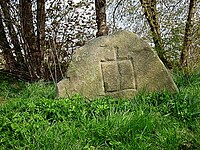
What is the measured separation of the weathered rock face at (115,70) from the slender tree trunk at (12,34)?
11.5 ft

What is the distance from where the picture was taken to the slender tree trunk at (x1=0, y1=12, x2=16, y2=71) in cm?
856

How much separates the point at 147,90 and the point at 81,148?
212cm

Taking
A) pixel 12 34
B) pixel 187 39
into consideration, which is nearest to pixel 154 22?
pixel 187 39

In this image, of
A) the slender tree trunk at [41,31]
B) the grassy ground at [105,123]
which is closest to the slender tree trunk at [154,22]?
the grassy ground at [105,123]

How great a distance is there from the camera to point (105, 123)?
367cm

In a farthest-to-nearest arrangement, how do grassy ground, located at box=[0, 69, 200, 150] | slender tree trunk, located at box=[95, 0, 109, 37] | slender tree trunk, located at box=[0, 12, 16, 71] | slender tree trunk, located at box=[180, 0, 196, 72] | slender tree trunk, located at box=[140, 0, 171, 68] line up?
slender tree trunk, located at box=[0, 12, 16, 71]
slender tree trunk, located at box=[95, 0, 109, 37]
slender tree trunk, located at box=[140, 0, 171, 68]
slender tree trunk, located at box=[180, 0, 196, 72]
grassy ground, located at box=[0, 69, 200, 150]

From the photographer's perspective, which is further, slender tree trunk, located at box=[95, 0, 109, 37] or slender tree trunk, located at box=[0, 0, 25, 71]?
slender tree trunk, located at box=[0, 0, 25, 71]

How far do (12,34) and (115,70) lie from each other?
3.95 metres

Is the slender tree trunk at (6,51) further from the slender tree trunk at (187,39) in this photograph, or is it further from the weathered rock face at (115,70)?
the slender tree trunk at (187,39)

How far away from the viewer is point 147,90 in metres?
5.14

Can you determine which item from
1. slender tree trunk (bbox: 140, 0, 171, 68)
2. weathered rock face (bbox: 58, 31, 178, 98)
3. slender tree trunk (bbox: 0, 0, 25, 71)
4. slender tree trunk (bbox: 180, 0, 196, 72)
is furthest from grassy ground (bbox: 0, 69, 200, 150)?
slender tree trunk (bbox: 0, 0, 25, 71)

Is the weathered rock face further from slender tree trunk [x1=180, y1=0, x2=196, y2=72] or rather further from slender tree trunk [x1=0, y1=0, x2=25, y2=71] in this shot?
slender tree trunk [x1=0, y1=0, x2=25, y2=71]

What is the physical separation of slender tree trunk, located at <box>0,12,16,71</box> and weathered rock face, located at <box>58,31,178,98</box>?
373 centimetres

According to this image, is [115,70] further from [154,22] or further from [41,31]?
[41,31]
